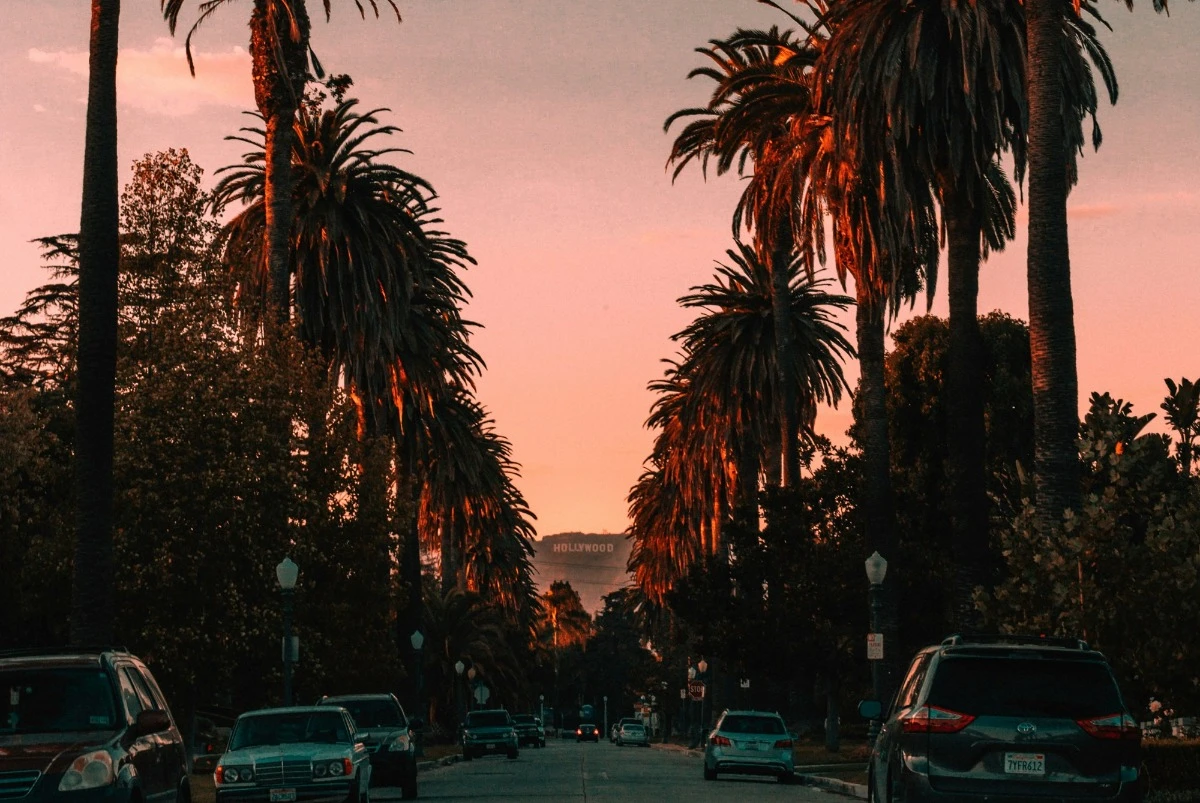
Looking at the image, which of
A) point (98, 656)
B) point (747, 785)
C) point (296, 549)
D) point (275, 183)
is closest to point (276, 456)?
point (296, 549)

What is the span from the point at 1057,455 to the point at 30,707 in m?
16.7

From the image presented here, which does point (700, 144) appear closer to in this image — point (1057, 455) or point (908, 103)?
point (908, 103)

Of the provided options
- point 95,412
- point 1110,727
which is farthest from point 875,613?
point 1110,727

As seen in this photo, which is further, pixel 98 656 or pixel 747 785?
pixel 747 785

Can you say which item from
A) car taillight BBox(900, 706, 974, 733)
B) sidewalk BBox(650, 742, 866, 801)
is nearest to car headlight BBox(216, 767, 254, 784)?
car taillight BBox(900, 706, 974, 733)

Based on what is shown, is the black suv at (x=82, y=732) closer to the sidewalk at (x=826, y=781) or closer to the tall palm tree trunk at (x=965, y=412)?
the sidewalk at (x=826, y=781)

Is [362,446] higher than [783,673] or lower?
higher

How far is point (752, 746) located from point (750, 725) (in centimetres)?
68

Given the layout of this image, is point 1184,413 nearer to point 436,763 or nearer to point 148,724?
point 148,724

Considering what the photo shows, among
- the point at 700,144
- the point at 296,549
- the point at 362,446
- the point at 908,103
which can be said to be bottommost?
the point at 296,549

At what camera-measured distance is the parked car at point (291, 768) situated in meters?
23.1

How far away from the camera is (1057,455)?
26812 millimetres

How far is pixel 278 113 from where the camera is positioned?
41594 mm

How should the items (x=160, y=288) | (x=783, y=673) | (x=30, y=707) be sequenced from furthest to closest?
1. (x=160, y=288)
2. (x=783, y=673)
3. (x=30, y=707)
